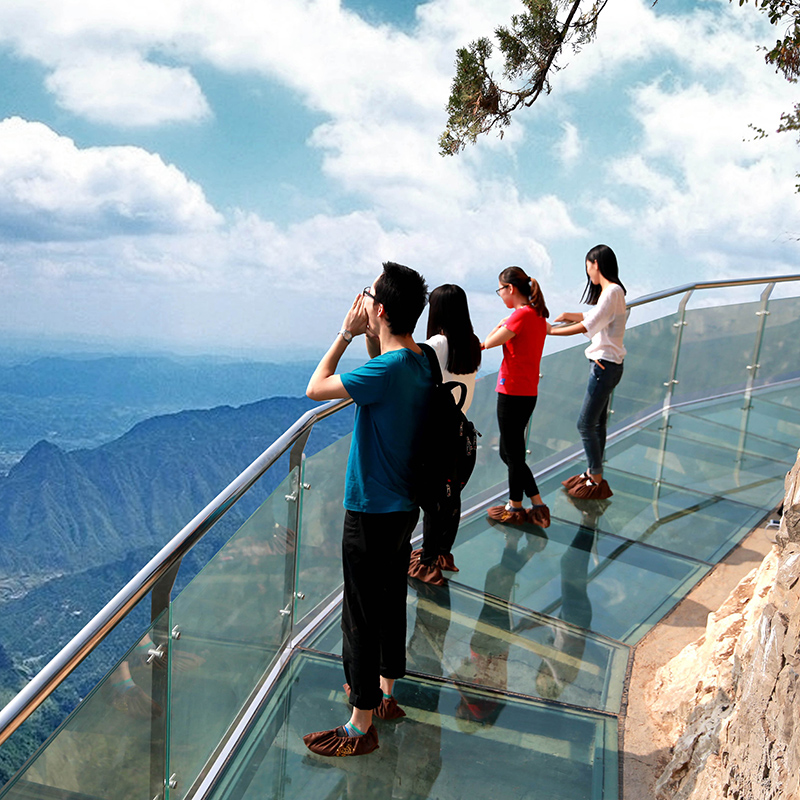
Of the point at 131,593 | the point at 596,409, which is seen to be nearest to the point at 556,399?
the point at 596,409

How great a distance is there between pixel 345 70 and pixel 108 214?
94.2 ft

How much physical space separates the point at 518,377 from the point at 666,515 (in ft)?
4.27

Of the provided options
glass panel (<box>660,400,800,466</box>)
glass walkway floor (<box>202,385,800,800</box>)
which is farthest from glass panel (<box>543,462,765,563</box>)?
glass panel (<box>660,400,800,466</box>)

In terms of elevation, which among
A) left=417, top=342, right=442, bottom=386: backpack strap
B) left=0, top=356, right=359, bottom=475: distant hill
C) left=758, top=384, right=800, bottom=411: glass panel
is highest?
left=417, top=342, right=442, bottom=386: backpack strap

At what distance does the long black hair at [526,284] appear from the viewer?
13.1ft

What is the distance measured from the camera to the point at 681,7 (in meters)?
74.1

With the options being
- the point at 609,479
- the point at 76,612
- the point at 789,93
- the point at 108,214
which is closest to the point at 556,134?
the point at 789,93

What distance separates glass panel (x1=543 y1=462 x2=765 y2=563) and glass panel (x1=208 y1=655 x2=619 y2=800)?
1651 mm

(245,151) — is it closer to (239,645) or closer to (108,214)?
(108,214)

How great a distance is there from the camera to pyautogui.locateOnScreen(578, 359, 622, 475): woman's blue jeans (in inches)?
185

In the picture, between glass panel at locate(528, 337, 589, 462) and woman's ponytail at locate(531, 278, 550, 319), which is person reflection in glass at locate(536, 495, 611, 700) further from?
woman's ponytail at locate(531, 278, 550, 319)

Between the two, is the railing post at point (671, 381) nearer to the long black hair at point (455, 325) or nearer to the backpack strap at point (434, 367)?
the long black hair at point (455, 325)

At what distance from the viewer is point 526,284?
4.04m

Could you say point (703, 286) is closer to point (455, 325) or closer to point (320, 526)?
point (455, 325)
